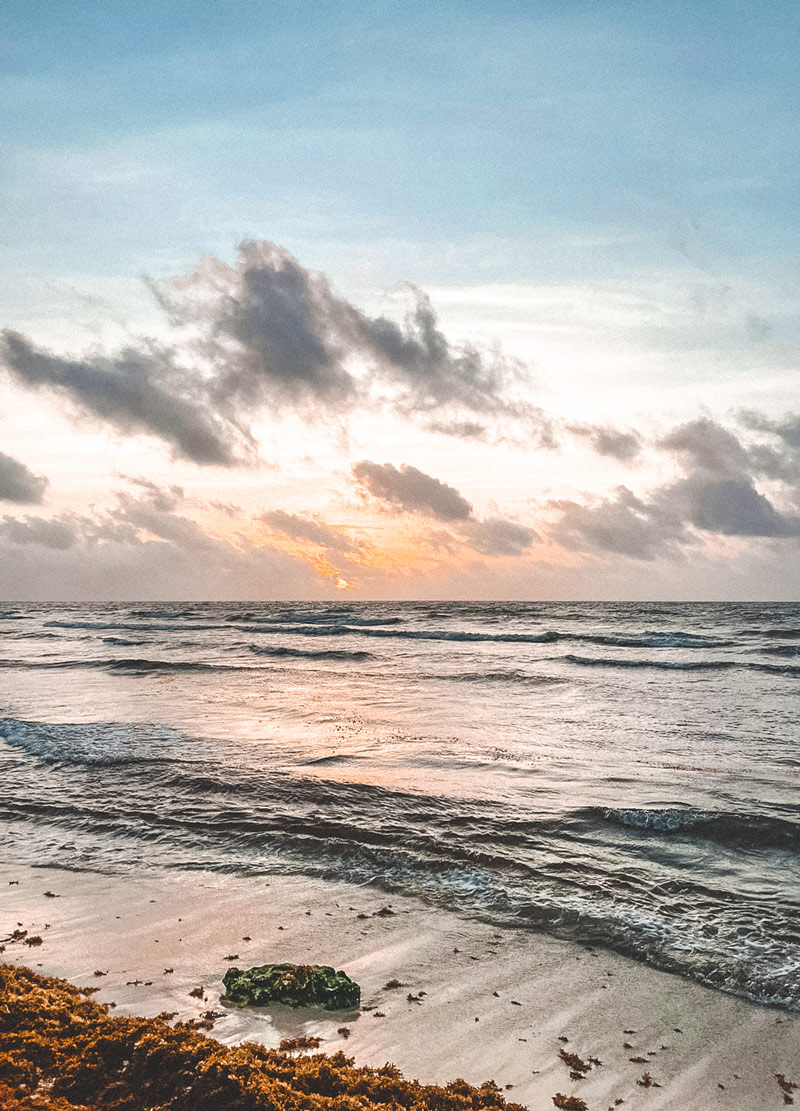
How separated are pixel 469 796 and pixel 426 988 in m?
Result: 4.74

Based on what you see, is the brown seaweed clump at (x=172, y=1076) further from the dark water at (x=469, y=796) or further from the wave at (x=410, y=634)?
the wave at (x=410, y=634)

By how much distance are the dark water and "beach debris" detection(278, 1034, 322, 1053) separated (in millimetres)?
2242

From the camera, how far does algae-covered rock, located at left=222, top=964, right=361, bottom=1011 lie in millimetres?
4352

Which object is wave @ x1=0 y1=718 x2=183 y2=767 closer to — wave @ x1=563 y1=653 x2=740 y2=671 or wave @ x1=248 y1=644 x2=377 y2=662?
wave @ x1=248 y1=644 x2=377 y2=662

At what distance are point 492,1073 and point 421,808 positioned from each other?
503 cm

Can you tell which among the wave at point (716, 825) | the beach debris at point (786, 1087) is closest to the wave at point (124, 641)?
the wave at point (716, 825)

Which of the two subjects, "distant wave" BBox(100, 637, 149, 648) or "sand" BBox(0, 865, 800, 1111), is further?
"distant wave" BBox(100, 637, 149, 648)

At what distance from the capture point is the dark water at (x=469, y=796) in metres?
6.16

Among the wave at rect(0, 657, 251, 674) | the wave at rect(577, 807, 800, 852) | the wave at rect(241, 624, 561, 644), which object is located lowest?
the wave at rect(241, 624, 561, 644)

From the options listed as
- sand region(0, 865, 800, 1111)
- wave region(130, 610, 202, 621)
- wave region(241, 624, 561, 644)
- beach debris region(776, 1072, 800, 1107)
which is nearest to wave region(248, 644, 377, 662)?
wave region(241, 624, 561, 644)

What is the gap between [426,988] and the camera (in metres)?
4.67

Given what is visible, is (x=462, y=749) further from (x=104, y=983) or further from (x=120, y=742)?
(x=104, y=983)

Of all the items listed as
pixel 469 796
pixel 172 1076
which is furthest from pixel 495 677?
pixel 172 1076

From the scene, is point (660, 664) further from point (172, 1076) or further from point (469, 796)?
point (172, 1076)
